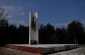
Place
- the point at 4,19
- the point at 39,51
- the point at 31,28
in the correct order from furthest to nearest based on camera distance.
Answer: the point at 4,19
the point at 31,28
the point at 39,51

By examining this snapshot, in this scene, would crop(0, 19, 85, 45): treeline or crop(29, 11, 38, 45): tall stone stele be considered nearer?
crop(29, 11, 38, 45): tall stone stele

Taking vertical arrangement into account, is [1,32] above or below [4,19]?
below

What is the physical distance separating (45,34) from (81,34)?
11.0 m

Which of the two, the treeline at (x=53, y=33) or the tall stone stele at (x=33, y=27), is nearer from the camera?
the tall stone stele at (x=33, y=27)

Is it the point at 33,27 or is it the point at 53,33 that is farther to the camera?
the point at 53,33

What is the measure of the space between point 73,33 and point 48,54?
3729cm

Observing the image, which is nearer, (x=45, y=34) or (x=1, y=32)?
(x=1, y=32)

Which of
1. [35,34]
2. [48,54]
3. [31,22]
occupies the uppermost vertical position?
[31,22]

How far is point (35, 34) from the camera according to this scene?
Answer: 108 feet

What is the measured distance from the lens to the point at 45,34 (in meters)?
53.9

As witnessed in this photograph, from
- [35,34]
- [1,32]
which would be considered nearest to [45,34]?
[1,32]

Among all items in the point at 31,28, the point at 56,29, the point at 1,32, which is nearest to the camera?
the point at 31,28

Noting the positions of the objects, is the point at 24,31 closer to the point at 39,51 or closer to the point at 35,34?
the point at 35,34

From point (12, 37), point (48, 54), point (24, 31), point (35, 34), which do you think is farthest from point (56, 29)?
point (48, 54)
